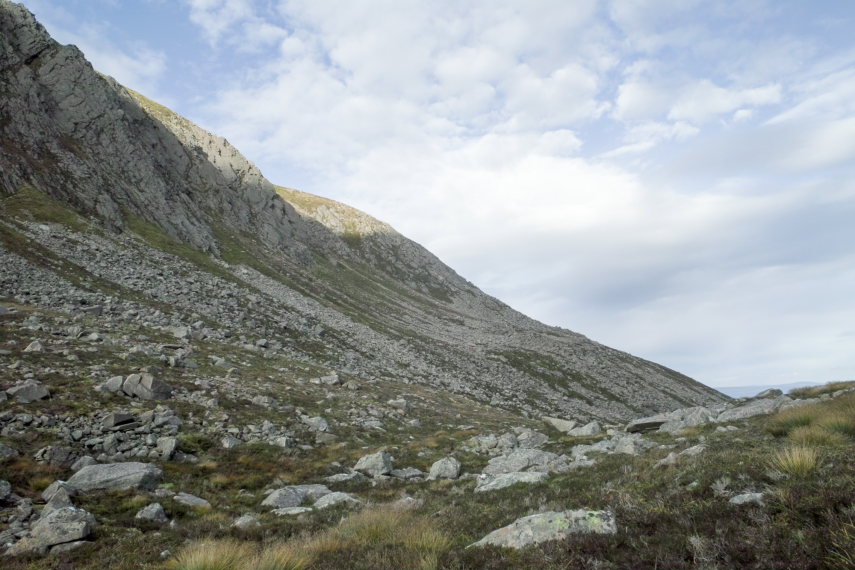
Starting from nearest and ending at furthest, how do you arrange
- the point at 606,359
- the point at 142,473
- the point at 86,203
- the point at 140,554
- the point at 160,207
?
1. the point at 140,554
2. the point at 142,473
3. the point at 86,203
4. the point at 160,207
5. the point at 606,359

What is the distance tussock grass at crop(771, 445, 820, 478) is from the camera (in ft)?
25.8

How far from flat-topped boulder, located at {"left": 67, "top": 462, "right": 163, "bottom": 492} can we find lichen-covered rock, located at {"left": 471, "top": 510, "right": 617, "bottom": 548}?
1020 cm

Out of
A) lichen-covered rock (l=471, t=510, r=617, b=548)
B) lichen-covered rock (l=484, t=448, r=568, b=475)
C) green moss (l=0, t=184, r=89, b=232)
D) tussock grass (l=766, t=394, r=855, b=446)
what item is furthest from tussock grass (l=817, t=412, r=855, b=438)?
green moss (l=0, t=184, r=89, b=232)

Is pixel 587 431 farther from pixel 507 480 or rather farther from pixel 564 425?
pixel 507 480

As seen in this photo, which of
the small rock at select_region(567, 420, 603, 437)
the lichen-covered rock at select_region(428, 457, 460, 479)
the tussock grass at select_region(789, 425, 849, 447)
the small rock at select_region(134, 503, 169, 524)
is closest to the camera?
the small rock at select_region(134, 503, 169, 524)

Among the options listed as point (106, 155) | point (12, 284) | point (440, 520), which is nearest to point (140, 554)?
point (440, 520)

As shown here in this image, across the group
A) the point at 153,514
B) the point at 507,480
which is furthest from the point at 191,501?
the point at 507,480

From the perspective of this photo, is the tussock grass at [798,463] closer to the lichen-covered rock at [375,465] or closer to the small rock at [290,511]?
the small rock at [290,511]

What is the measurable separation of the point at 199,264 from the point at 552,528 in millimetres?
56894

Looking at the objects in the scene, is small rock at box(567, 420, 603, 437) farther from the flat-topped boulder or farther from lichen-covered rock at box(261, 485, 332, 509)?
the flat-topped boulder

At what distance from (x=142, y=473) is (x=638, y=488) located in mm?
13208

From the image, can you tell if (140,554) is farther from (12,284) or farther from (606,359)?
(606,359)

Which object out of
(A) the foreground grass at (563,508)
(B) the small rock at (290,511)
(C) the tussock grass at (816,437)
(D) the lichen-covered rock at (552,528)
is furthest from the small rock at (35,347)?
(C) the tussock grass at (816,437)

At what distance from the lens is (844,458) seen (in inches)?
336
